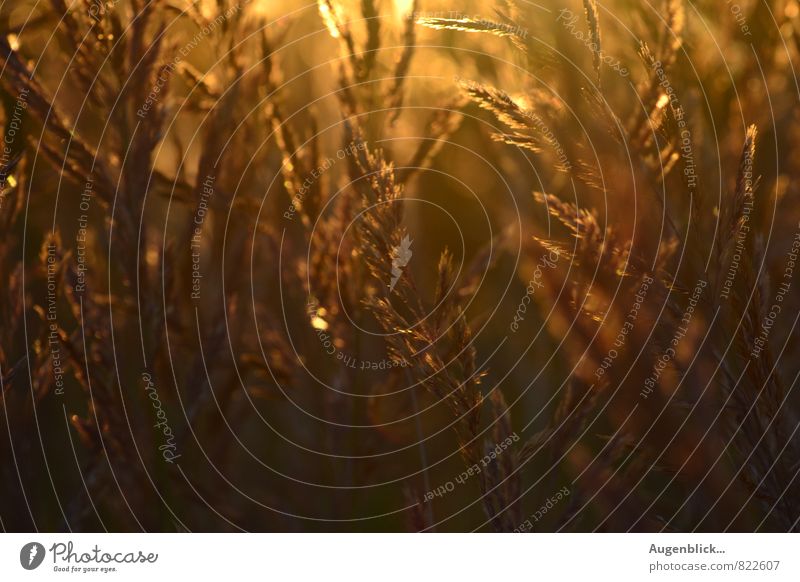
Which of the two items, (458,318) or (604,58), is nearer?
(458,318)

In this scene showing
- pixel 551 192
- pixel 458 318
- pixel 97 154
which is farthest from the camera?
pixel 551 192

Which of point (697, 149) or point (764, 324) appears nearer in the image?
point (764, 324)

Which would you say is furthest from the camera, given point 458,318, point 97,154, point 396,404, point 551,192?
point 551,192

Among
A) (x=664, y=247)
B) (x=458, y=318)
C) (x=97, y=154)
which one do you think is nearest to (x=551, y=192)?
(x=664, y=247)

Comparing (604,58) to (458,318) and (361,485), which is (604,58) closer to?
(458,318)

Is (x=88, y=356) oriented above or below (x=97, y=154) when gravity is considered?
below

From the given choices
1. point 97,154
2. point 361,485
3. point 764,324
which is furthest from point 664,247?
point 97,154

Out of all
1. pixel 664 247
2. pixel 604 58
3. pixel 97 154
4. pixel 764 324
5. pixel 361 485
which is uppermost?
pixel 604 58

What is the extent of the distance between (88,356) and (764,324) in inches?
48.7

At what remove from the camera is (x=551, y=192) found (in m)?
1.66

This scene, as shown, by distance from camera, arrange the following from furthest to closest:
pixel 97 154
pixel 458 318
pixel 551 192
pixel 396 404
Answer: pixel 551 192, pixel 396 404, pixel 97 154, pixel 458 318

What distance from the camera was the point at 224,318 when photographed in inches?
56.8
